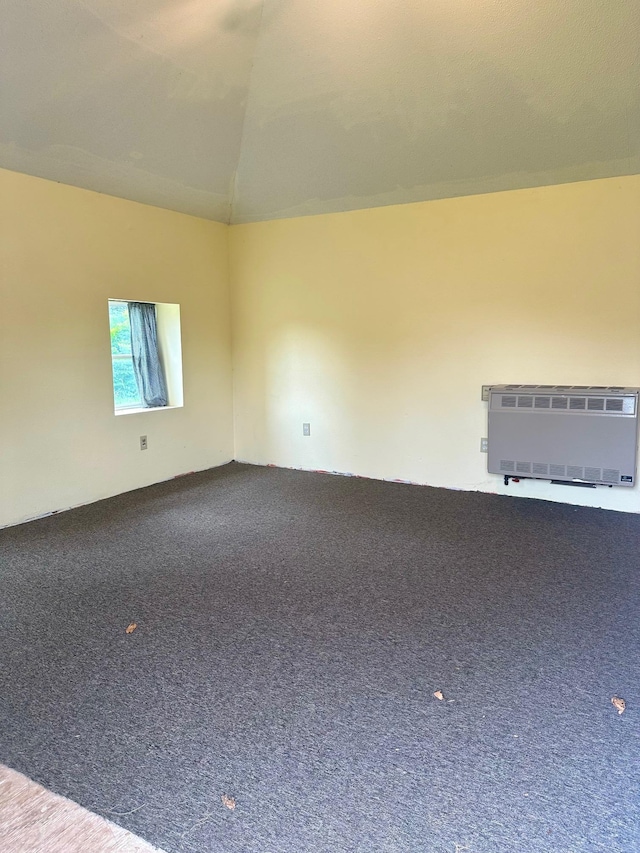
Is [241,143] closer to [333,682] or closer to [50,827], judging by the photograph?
[333,682]

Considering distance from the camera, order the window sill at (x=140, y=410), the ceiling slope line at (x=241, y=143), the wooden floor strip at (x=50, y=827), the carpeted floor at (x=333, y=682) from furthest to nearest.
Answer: the window sill at (x=140, y=410)
the ceiling slope line at (x=241, y=143)
the carpeted floor at (x=333, y=682)
the wooden floor strip at (x=50, y=827)

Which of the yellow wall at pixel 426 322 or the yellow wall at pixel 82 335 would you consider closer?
the yellow wall at pixel 82 335

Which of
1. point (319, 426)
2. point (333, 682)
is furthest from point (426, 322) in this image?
point (333, 682)

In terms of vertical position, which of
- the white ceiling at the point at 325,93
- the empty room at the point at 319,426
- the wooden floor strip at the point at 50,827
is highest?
the white ceiling at the point at 325,93

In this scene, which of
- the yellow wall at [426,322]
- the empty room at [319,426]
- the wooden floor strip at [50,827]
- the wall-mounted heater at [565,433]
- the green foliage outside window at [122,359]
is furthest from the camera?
the green foliage outside window at [122,359]

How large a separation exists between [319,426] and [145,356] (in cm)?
170

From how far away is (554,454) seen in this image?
4074 millimetres

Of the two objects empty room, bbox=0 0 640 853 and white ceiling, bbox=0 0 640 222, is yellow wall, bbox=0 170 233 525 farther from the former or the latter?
white ceiling, bbox=0 0 640 222

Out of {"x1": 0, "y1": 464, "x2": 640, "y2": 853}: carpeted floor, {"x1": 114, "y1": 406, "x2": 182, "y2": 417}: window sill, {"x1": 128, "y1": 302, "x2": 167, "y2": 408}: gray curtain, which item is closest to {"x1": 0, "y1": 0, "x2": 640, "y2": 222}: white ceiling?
{"x1": 128, "y1": 302, "x2": 167, "y2": 408}: gray curtain

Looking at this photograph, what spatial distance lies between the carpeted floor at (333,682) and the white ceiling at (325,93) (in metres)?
2.54

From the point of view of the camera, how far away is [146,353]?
16.4 feet

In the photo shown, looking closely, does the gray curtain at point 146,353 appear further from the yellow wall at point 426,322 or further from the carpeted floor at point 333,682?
the carpeted floor at point 333,682

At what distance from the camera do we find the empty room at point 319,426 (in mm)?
1702

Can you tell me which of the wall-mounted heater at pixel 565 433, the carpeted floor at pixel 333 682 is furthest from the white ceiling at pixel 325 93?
the carpeted floor at pixel 333 682
